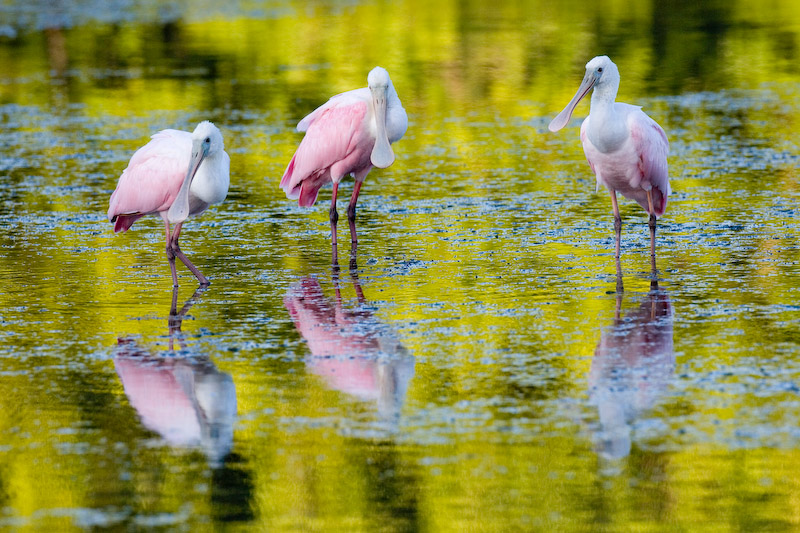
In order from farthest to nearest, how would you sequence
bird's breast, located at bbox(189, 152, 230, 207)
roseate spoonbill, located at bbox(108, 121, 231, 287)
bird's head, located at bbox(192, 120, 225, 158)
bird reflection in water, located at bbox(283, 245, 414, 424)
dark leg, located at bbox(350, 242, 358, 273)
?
dark leg, located at bbox(350, 242, 358, 273) → bird's breast, located at bbox(189, 152, 230, 207) → roseate spoonbill, located at bbox(108, 121, 231, 287) → bird's head, located at bbox(192, 120, 225, 158) → bird reflection in water, located at bbox(283, 245, 414, 424)

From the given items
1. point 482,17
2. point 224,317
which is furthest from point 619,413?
point 482,17

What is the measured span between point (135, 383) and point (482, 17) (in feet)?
82.1

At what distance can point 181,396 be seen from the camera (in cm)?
710

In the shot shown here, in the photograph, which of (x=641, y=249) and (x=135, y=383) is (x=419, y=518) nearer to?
(x=135, y=383)

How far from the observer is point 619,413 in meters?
6.56

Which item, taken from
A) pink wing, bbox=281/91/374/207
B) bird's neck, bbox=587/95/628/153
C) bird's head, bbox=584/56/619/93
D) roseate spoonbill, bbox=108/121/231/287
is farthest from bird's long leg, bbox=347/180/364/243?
bird's head, bbox=584/56/619/93

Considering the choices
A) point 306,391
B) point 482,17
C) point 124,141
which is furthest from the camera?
point 482,17

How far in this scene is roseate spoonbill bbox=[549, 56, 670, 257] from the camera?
10336 millimetres

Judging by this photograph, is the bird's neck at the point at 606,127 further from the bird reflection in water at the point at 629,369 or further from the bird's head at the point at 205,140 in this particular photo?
the bird's head at the point at 205,140

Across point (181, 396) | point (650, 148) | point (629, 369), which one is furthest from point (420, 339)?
point (650, 148)

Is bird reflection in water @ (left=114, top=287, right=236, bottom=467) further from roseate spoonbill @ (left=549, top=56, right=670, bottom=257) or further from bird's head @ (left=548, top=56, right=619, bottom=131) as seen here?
bird's head @ (left=548, top=56, right=619, bottom=131)

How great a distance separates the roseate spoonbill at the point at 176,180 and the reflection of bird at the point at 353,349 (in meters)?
1.09

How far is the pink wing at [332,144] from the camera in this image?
11462 millimetres

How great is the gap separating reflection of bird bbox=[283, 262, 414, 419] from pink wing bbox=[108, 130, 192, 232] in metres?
1.38
